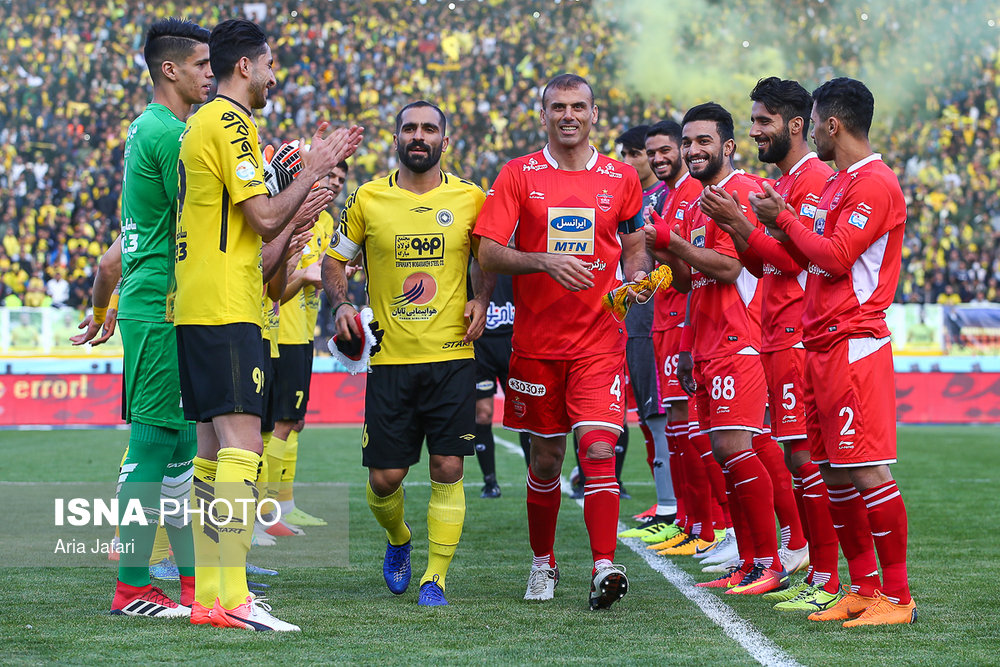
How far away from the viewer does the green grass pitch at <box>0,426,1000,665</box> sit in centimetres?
430

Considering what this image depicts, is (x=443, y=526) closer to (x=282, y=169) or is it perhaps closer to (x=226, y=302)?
(x=226, y=302)

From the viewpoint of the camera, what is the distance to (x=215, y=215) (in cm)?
481

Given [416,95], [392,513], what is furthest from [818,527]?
[416,95]

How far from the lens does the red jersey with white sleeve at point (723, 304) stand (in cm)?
624

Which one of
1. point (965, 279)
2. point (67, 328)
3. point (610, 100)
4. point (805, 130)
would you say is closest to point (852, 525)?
point (805, 130)

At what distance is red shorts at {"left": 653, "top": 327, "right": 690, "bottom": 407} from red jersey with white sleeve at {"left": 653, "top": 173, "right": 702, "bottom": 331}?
0.18 ft

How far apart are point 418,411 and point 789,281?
209 centimetres

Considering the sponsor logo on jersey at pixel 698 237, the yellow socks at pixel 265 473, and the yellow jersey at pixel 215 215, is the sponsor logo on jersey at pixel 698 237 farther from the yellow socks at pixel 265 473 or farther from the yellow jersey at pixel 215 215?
the yellow socks at pixel 265 473

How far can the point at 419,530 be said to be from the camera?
27.0ft

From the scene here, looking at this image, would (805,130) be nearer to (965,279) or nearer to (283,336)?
(283,336)

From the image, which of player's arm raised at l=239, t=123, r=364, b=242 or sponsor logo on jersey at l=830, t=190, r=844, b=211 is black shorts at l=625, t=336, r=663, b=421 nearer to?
sponsor logo on jersey at l=830, t=190, r=844, b=211

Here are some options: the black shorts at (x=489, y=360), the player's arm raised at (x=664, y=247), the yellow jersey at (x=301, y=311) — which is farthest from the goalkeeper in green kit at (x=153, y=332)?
the black shorts at (x=489, y=360)

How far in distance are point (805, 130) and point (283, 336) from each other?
14.1 ft

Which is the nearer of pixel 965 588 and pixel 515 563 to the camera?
pixel 965 588
